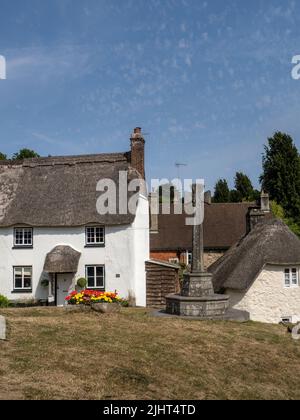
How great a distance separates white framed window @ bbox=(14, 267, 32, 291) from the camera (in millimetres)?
29406

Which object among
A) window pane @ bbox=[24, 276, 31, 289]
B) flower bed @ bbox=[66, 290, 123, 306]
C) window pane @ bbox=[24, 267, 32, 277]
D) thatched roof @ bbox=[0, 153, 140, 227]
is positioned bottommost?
window pane @ bbox=[24, 276, 31, 289]

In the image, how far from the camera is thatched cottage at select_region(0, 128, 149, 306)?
28797 mm

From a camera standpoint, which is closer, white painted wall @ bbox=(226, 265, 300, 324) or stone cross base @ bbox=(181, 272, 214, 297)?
stone cross base @ bbox=(181, 272, 214, 297)

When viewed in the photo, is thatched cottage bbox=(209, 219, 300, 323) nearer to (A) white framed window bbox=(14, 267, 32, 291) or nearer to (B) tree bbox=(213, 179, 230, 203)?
(A) white framed window bbox=(14, 267, 32, 291)

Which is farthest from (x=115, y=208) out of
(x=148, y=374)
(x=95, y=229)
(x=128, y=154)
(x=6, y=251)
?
(x=148, y=374)

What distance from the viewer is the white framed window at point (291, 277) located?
28.0 metres

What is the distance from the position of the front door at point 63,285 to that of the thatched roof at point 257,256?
8561mm

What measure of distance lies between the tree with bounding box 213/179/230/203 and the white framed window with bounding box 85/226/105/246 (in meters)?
43.6

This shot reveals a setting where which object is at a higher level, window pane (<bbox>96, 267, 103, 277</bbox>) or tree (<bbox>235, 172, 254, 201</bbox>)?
tree (<bbox>235, 172, 254, 201</bbox>)

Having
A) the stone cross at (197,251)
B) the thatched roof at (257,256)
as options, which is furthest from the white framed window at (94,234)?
the stone cross at (197,251)

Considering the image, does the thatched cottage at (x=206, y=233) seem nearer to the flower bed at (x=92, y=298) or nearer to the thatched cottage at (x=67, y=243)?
the thatched cottage at (x=67, y=243)

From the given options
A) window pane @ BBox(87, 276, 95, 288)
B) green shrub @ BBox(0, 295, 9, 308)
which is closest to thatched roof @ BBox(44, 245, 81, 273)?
window pane @ BBox(87, 276, 95, 288)

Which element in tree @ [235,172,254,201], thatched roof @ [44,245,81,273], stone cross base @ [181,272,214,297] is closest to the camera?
stone cross base @ [181,272,214,297]

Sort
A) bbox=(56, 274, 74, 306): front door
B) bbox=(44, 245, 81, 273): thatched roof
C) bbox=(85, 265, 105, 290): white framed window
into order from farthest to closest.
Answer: bbox=(85, 265, 105, 290): white framed window
bbox=(56, 274, 74, 306): front door
bbox=(44, 245, 81, 273): thatched roof
